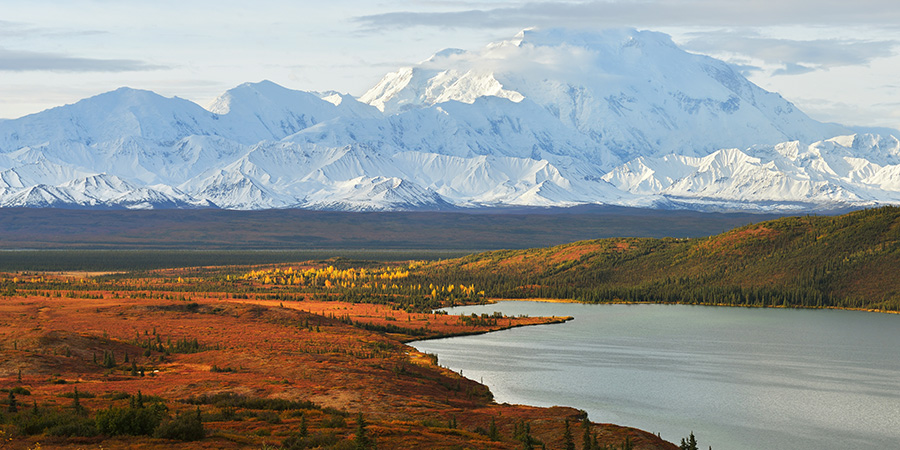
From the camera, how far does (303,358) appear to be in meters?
87.9

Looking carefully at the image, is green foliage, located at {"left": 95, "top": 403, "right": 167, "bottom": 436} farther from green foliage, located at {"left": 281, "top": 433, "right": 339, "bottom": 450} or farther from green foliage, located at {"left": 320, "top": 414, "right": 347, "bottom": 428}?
green foliage, located at {"left": 320, "top": 414, "right": 347, "bottom": 428}

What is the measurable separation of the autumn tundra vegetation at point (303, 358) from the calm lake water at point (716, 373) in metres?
6.54

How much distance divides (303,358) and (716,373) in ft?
125

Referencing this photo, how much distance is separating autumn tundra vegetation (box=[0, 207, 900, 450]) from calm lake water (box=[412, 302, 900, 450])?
6544 mm

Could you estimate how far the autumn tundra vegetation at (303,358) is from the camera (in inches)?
2046

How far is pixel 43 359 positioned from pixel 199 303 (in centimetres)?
5063

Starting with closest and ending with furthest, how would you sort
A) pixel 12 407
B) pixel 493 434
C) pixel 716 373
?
pixel 12 407 → pixel 493 434 → pixel 716 373

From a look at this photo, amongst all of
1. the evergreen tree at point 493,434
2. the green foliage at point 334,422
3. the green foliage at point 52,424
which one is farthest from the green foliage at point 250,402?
the evergreen tree at point 493,434

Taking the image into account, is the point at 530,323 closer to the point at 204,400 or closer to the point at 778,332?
the point at 778,332

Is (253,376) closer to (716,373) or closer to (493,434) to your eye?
(493,434)

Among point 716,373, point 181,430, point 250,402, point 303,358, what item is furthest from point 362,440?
point 716,373

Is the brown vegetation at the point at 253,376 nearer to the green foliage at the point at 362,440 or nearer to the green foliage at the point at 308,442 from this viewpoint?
the green foliage at the point at 308,442

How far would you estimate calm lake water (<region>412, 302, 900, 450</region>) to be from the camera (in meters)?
70.0

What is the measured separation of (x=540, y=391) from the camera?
82250mm
